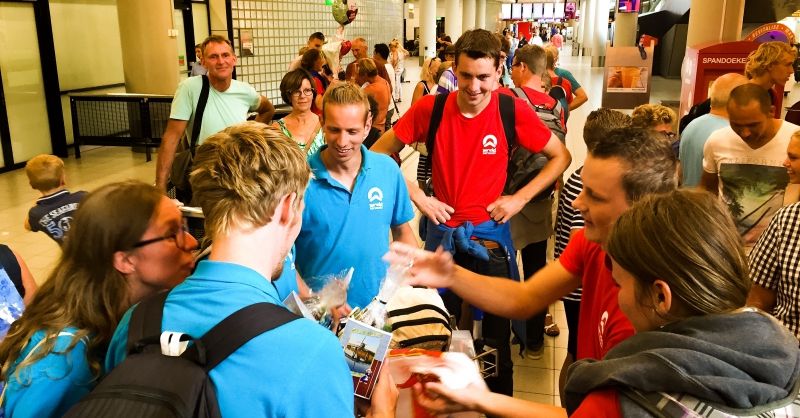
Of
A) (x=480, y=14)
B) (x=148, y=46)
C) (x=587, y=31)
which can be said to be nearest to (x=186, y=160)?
(x=148, y=46)

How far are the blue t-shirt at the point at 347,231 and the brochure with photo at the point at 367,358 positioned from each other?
43.7 inches

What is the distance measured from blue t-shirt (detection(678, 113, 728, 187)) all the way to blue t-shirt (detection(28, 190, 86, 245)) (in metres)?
4.25

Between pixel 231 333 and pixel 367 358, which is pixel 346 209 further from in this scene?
pixel 231 333

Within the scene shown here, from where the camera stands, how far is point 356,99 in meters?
2.79

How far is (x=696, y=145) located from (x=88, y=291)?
3.97m

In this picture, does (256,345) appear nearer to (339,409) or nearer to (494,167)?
(339,409)

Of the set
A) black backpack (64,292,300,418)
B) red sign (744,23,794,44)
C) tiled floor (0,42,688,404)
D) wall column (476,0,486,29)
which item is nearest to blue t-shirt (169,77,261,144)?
tiled floor (0,42,688,404)

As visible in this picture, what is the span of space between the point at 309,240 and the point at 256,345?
1547mm

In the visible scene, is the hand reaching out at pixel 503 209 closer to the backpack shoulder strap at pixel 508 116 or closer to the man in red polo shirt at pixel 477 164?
the man in red polo shirt at pixel 477 164

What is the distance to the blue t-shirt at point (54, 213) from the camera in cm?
449

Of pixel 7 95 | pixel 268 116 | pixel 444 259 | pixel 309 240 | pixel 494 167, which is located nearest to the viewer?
pixel 444 259

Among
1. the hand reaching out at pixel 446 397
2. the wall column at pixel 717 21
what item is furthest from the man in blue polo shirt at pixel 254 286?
Answer: the wall column at pixel 717 21

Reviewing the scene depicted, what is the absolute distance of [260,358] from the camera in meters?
1.18

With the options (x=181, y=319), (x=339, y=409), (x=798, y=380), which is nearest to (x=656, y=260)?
(x=798, y=380)
